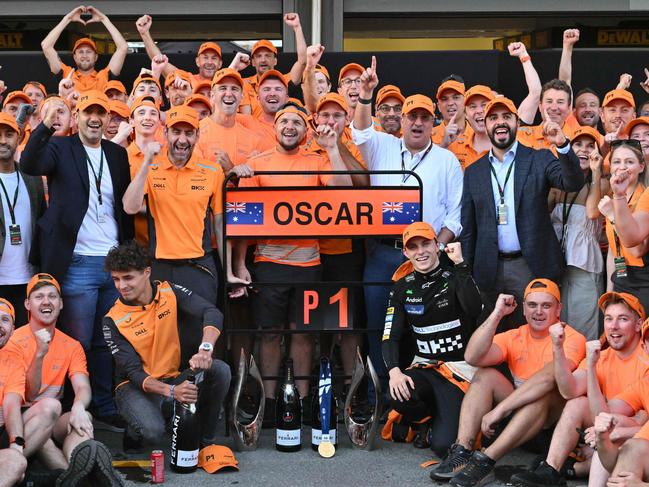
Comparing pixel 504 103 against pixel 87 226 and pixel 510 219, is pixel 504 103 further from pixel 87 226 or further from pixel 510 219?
pixel 87 226

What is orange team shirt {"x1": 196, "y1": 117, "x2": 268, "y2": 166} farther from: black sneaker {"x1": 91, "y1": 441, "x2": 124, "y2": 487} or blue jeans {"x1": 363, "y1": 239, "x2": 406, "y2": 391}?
black sneaker {"x1": 91, "y1": 441, "x2": 124, "y2": 487}

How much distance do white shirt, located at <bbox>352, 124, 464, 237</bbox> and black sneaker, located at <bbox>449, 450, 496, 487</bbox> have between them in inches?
73.9

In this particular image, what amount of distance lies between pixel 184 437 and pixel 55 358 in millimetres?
996

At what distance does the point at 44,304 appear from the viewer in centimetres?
683

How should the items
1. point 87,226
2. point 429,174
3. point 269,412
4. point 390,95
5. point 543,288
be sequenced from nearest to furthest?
point 543,288 < point 87,226 < point 269,412 < point 429,174 < point 390,95

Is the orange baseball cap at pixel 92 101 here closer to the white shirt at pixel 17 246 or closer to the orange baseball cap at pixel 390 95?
the white shirt at pixel 17 246

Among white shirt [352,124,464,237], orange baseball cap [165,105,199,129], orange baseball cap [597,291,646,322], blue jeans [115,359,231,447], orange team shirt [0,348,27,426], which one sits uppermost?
orange baseball cap [165,105,199,129]

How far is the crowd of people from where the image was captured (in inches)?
255

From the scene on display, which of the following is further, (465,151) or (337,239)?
(465,151)

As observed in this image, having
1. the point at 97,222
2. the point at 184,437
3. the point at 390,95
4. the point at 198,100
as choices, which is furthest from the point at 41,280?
the point at 390,95

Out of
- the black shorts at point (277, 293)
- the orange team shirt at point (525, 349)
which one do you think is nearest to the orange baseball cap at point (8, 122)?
the black shorts at point (277, 293)

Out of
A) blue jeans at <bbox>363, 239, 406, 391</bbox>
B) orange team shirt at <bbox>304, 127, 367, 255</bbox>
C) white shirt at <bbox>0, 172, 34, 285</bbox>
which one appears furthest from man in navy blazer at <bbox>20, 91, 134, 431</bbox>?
blue jeans at <bbox>363, 239, 406, 391</bbox>

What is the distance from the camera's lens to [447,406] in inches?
277

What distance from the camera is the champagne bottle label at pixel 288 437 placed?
23.2ft
